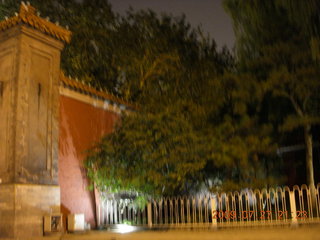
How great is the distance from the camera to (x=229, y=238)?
22.7 ft

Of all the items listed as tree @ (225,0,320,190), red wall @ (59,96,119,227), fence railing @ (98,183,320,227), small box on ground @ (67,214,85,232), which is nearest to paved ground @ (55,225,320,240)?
small box on ground @ (67,214,85,232)

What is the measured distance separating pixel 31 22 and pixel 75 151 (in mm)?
3188

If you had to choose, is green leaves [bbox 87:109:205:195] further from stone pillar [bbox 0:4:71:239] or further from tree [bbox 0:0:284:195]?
stone pillar [bbox 0:4:71:239]

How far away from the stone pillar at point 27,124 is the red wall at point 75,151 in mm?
564

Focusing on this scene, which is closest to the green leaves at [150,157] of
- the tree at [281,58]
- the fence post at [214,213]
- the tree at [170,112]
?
the tree at [170,112]

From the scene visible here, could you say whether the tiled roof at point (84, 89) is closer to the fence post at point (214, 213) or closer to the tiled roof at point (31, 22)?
the tiled roof at point (31, 22)

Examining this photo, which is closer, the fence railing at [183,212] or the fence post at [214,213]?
the fence post at [214,213]

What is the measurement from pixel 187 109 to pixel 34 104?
406 centimetres

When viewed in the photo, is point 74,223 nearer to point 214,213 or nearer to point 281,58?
point 214,213

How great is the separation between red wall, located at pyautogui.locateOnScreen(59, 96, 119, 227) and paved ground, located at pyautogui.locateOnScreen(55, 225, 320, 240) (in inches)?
45.2

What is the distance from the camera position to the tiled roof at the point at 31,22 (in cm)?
792

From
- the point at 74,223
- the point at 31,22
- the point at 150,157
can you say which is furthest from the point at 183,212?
the point at 31,22

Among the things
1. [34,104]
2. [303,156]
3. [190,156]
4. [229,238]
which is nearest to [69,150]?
[34,104]

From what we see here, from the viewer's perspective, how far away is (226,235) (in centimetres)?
719
